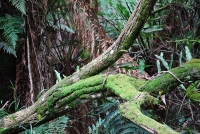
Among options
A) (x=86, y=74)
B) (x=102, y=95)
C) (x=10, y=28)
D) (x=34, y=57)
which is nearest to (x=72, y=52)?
(x=34, y=57)

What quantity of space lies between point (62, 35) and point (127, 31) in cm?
150

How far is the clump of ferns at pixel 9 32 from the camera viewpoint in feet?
6.39

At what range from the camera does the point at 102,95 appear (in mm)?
1159

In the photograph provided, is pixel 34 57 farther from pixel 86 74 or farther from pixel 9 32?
pixel 86 74

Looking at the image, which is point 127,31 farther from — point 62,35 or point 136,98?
point 62,35

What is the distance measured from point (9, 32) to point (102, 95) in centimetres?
114

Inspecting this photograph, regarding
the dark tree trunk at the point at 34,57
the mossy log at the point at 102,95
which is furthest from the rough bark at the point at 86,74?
the dark tree trunk at the point at 34,57

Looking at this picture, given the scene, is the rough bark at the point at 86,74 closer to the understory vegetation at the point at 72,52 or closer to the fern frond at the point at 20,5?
the understory vegetation at the point at 72,52

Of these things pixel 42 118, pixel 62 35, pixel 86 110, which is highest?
pixel 62 35

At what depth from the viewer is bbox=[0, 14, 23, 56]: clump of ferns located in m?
1.95

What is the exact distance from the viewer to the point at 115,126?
1.46 m

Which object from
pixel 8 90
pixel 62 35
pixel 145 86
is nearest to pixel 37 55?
pixel 8 90

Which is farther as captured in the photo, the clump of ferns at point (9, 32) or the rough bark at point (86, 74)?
the clump of ferns at point (9, 32)

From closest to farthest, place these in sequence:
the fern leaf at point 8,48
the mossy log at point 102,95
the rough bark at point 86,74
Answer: the mossy log at point 102,95
the rough bark at point 86,74
the fern leaf at point 8,48
